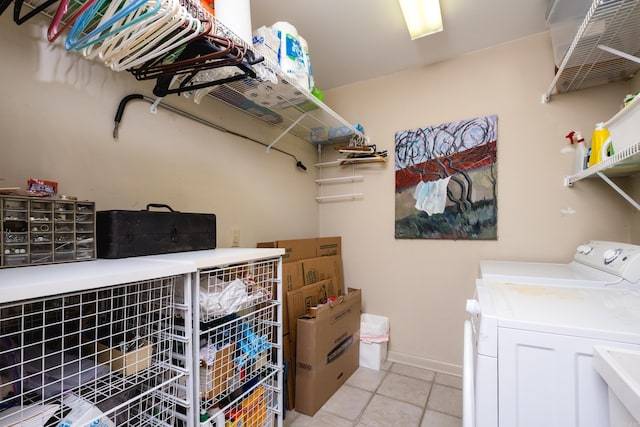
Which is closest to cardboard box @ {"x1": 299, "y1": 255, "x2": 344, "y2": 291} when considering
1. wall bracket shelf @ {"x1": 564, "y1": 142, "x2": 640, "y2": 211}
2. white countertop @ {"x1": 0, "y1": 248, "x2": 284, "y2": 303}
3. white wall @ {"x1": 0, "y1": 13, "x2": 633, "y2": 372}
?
white wall @ {"x1": 0, "y1": 13, "x2": 633, "y2": 372}

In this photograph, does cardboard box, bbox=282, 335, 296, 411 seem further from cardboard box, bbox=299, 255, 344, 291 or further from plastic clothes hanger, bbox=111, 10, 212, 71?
plastic clothes hanger, bbox=111, 10, 212, 71

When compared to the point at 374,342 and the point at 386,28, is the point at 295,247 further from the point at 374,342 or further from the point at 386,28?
the point at 386,28

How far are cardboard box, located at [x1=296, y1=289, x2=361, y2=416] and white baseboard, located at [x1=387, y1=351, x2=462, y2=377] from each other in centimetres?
49

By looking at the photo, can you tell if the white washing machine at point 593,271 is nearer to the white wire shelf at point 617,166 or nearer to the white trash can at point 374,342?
the white wire shelf at point 617,166

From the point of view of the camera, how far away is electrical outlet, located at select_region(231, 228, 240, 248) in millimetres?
1863

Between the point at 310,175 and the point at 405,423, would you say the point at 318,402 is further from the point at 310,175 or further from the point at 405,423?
the point at 310,175

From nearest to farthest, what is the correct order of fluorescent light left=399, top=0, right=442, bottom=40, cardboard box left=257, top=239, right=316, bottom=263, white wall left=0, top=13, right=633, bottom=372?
white wall left=0, top=13, right=633, bottom=372 < fluorescent light left=399, top=0, right=442, bottom=40 < cardboard box left=257, top=239, right=316, bottom=263

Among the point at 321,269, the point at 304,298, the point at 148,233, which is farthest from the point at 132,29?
the point at 321,269

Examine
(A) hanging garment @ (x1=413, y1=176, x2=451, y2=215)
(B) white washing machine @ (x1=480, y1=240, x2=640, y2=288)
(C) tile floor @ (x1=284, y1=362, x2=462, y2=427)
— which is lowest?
(C) tile floor @ (x1=284, y1=362, x2=462, y2=427)

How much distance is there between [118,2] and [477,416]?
158 cm

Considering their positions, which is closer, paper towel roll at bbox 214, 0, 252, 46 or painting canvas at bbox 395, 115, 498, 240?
paper towel roll at bbox 214, 0, 252, 46

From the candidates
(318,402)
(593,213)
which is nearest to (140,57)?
(318,402)

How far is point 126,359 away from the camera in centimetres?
88

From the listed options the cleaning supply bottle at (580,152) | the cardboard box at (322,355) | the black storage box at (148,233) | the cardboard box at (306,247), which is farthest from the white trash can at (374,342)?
the cleaning supply bottle at (580,152)
